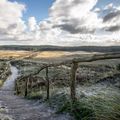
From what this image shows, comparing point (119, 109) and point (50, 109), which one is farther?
point (50, 109)

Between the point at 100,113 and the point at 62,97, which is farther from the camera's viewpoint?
the point at 62,97

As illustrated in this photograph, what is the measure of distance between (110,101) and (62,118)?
1439 mm

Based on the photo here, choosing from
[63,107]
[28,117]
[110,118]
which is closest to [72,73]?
[63,107]

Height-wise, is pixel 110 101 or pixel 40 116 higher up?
pixel 110 101

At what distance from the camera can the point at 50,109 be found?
8.61 m

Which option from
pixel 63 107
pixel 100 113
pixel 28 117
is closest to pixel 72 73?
pixel 63 107

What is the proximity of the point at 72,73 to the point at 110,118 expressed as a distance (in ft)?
8.78

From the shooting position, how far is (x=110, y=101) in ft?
20.7

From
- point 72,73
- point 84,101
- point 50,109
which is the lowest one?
point 50,109

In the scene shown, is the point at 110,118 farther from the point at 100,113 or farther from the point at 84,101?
the point at 84,101

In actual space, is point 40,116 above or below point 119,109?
below

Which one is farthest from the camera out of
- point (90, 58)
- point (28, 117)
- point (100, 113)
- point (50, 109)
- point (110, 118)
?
point (50, 109)

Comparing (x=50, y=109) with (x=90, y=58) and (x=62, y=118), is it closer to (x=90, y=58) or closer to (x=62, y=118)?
(x=62, y=118)

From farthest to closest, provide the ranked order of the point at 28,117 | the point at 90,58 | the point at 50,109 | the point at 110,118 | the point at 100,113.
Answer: the point at 50,109 < the point at 28,117 < the point at 90,58 < the point at 100,113 < the point at 110,118
